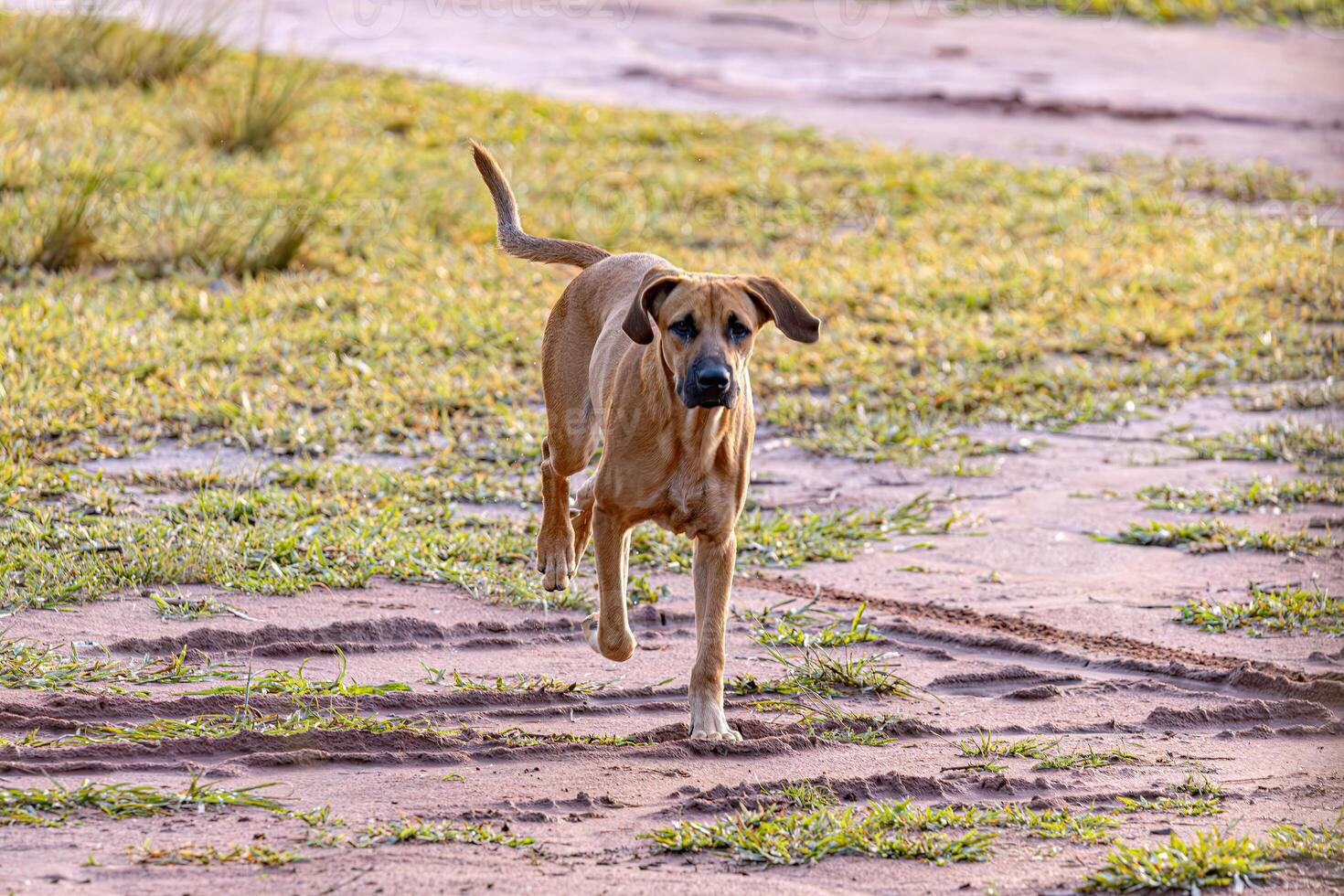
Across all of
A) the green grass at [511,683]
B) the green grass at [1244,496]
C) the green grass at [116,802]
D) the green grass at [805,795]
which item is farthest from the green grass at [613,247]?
the green grass at [805,795]

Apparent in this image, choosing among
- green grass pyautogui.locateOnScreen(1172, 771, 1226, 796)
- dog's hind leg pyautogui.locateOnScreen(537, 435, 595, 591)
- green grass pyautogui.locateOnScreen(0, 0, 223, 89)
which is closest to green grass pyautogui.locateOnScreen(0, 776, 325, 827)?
dog's hind leg pyautogui.locateOnScreen(537, 435, 595, 591)

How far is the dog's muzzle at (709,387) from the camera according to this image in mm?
4598

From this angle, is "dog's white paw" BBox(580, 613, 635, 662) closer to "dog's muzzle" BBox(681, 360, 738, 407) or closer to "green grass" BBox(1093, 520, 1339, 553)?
"dog's muzzle" BBox(681, 360, 738, 407)

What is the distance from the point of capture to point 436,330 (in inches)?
373

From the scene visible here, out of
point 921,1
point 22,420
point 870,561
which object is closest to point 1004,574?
point 870,561

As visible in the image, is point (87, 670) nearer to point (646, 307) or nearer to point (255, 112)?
point (646, 307)

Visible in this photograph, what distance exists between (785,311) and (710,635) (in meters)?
0.99

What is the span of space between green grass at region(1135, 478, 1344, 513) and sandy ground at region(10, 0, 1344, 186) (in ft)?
22.8

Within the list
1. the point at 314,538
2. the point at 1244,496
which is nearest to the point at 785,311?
the point at 314,538

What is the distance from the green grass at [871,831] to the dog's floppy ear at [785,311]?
1381 millimetres

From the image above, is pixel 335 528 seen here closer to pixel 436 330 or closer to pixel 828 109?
pixel 436 330

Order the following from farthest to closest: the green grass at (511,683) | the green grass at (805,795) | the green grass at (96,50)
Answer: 1. the green grass at (96,50)
2. the green grass at (511,683)
3. the green grass at (805,795)

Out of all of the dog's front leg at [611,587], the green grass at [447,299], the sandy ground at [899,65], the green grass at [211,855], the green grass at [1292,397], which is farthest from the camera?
the sandy ground at [899,65]

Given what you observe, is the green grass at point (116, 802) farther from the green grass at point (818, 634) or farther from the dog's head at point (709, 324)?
the green grass at point (818, 634)
